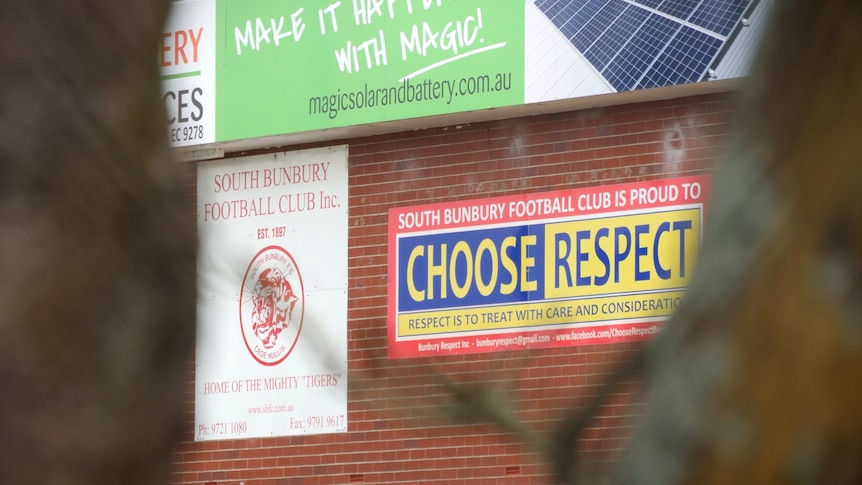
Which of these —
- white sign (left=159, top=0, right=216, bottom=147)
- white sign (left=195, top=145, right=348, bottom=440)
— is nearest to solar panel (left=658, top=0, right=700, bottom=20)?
white sign (left=195, top=145, right=348, bottom=440)

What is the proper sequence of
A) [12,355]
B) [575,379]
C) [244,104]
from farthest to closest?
[244,104] < [575,379] < [12,355]

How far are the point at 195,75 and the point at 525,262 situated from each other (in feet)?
12.4

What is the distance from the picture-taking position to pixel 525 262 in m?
12.3

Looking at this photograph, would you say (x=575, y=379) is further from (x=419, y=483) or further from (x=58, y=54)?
(x=58, y=54)

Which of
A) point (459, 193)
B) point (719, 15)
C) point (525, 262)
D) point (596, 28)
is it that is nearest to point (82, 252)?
point (719, 15)

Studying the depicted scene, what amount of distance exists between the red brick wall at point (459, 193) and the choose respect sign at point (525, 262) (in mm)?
135

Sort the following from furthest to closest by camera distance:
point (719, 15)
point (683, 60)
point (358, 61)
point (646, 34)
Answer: point (358, 61)
point (646, 34)
point (683, 60)
point (719, 15)

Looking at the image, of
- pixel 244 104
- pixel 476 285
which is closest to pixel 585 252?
pixel 476 285

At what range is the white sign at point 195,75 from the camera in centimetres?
1368

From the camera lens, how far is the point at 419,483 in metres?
12.5

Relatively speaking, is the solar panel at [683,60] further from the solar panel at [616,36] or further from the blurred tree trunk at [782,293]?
the blurred tree trunk at [782,293]

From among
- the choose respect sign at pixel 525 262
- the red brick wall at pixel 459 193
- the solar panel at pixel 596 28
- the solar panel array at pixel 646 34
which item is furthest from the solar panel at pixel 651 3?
the choose respect sign at pixel 525 262

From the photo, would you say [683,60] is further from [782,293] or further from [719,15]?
[782,293]

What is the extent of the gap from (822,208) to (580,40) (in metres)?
11.2
